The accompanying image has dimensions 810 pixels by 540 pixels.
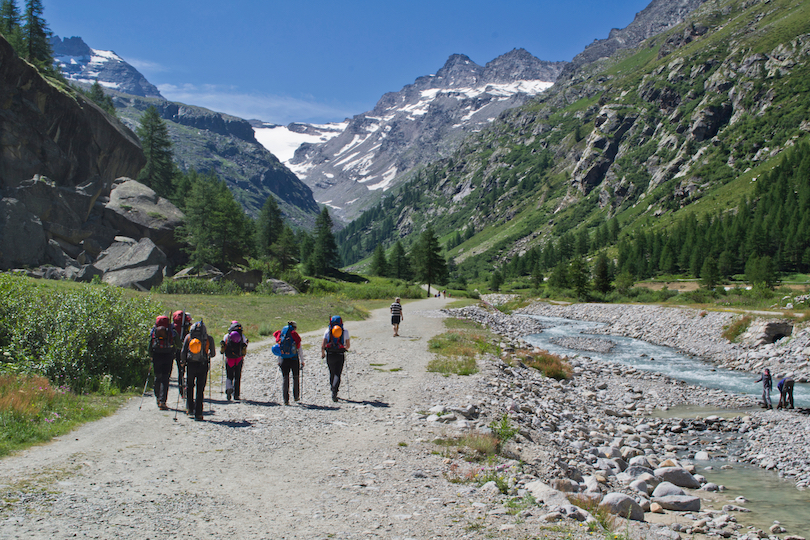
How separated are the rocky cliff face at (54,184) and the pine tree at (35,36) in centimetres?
1389

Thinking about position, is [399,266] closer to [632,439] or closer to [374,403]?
[632,439]

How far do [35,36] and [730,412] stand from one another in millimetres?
102403

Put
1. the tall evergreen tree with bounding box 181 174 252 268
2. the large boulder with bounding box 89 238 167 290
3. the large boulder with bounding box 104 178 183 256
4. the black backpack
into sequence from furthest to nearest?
the tall evergreen tree with bounding box 181 174 252 268, the large boulder with bounding box 104 178 183 256, the large boulder with bounding box 89 238 167 290, the black backpack

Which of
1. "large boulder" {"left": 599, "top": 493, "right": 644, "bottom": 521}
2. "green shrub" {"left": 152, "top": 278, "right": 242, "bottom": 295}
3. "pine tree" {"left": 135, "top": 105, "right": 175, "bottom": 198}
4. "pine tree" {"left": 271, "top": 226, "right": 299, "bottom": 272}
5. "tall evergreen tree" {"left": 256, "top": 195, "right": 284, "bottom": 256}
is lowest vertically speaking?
"large boulder" {"left": 599, "top": 493, "right": 644, "bottom": 521}

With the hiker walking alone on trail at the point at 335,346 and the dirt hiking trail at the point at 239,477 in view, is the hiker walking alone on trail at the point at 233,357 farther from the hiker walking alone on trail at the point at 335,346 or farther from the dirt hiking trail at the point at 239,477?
the hiker walking alone on trail at the point at 335,346

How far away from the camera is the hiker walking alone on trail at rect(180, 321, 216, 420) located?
1139 cm

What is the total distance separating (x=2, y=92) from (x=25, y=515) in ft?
217

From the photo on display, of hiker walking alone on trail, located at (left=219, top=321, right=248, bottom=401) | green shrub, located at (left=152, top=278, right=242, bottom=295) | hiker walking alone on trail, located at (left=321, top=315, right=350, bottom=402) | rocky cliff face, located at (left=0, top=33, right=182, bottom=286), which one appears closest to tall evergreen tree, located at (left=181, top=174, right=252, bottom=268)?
rocky cliff face, located at (left=0, top=33, right=182, bottom=286)

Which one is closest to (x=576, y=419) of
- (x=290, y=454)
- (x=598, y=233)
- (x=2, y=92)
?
(x=290, y=454)

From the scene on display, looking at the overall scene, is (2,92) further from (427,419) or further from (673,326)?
(673,326)

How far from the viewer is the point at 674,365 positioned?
32.6 metres

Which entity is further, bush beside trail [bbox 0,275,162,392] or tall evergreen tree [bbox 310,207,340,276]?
tall evergreen tree [bbox 310,207,340,276]

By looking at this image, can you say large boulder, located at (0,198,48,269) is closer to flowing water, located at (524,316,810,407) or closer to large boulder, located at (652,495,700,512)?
flowing water, located at (524,316,810,407)

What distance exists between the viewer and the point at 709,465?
44.7 feet
